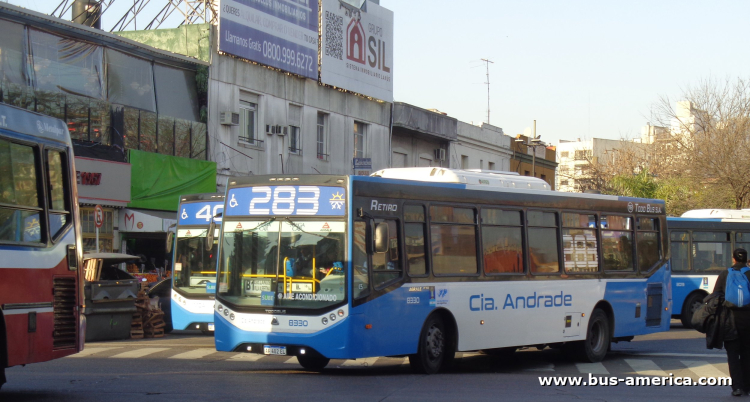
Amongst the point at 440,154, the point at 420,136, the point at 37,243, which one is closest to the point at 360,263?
the point at 37,243

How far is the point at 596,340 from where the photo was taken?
1569 cm

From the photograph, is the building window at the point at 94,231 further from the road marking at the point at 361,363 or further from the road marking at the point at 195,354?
the road marking at the point at 361,363

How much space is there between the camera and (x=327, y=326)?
11.4 meters

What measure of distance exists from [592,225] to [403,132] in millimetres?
25906

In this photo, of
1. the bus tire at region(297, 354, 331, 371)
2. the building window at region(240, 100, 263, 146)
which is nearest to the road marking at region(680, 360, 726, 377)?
the bus tire at region(297, 354, 331, 371)

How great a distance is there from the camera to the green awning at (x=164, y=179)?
1017 inches

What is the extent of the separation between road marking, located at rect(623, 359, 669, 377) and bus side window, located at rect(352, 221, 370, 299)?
472 cm

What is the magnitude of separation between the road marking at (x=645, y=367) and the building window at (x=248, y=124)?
1835 cm

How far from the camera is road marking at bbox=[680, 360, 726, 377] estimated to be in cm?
1315

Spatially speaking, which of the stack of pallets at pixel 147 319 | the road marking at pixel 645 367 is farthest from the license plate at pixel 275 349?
the stack of pallets at pixel 147 319

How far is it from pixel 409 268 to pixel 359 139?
2610 centimetres

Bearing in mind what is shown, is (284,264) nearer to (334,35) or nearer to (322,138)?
(322,138)

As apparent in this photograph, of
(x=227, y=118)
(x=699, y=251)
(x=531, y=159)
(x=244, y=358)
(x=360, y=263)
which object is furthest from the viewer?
(x=531, y=159)

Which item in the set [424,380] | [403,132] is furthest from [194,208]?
[403,132]
